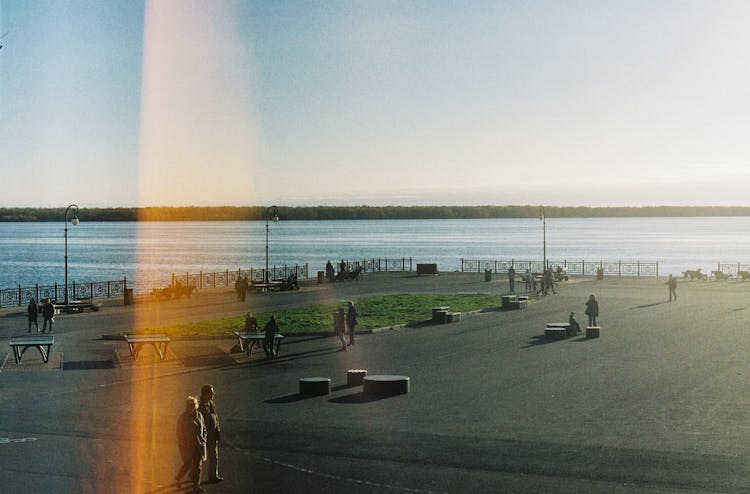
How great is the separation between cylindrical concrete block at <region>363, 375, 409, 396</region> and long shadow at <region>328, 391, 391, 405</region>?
20 centimetres

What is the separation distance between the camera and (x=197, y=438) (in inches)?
558

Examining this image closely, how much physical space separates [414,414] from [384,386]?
2.51 meters

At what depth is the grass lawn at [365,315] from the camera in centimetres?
3681

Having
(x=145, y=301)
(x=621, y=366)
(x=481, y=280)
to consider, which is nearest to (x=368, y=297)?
(x=145, y=301)

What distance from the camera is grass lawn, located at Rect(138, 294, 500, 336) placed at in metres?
36.8

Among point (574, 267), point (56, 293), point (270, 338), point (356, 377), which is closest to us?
point (356, 377)

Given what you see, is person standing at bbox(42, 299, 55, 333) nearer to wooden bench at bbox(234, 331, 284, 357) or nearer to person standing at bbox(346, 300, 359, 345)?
wooden bench at bbox(234, 331, 284, 357)

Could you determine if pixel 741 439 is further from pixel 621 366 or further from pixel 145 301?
pixel 145 301

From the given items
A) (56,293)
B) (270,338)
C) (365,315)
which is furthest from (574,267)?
(270,338)

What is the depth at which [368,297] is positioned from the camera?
177ft

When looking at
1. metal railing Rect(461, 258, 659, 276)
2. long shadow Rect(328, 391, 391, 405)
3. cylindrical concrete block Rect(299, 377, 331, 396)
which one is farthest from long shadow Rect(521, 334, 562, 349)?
metal railing Rect(461, 258, 659, 276)

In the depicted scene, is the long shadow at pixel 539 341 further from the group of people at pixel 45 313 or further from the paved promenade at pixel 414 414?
the group of people at pixel 45 313

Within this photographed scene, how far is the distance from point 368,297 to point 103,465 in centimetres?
3878

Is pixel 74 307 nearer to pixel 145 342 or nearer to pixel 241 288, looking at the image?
pixel 241 288
